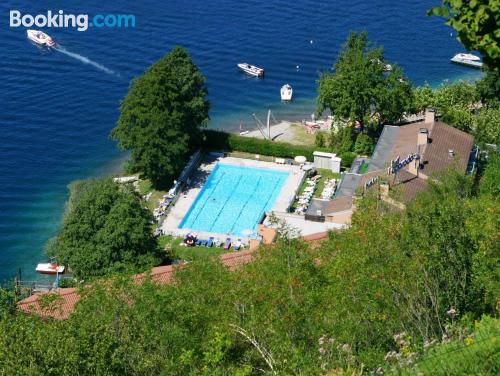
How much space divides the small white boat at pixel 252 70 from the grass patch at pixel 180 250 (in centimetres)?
3449

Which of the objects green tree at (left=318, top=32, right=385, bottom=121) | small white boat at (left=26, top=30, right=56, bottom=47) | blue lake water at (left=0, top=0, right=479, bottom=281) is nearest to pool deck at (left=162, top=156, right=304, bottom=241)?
green tree at (left=318, top=32, right=385, bottom=121)

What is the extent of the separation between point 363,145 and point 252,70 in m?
24.6

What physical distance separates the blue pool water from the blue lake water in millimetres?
10640

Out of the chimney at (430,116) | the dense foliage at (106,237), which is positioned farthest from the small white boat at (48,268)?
the chimney at (430,116)

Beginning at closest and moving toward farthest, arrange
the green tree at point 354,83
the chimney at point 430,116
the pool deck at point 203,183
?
1. the pool deck at point 203,183
2. the chimney at point 430,116
3. the green tree at point 354,83

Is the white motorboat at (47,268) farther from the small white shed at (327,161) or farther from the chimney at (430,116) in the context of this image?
the chimney at (430,116)

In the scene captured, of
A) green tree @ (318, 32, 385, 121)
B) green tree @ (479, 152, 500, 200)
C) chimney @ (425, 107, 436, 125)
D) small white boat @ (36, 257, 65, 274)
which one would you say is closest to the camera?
green tree @ (479, 152, 500, 200)

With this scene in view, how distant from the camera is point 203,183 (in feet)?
224

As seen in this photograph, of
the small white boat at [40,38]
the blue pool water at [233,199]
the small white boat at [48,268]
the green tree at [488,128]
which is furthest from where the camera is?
the small white boat at [40,38]

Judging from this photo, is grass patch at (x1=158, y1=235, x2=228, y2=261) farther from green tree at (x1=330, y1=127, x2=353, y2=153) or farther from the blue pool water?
green tree at (x1=330, y1=127, x2=353, y2=153)

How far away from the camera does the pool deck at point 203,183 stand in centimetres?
6169

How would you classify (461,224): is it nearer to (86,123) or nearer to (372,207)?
(372,207)

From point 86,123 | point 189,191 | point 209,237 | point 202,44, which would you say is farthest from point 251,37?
point 209,237

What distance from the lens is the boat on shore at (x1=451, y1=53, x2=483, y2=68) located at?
306 feet
